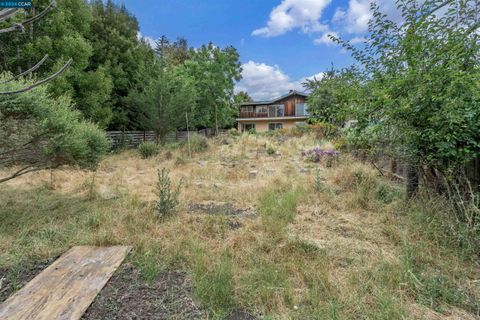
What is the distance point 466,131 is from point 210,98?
1537 cm

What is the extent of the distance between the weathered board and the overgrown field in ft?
0.53

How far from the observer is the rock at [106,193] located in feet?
13.8

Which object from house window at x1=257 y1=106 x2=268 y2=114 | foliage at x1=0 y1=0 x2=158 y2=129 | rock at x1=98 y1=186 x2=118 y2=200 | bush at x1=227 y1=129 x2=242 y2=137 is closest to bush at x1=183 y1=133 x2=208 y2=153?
foliage at x1=0 y1=0 x2=158 y2=129

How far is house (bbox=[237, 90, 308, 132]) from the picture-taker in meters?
23.4

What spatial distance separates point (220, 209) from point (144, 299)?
1982 millimetres

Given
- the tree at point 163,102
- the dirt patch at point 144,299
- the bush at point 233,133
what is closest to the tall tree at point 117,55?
the tree at point 163,102

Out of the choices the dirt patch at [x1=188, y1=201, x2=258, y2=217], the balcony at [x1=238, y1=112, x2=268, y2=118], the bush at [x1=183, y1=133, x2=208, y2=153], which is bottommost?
the dirt patch at [x1=188, y1=201, x2=258, y2=217]

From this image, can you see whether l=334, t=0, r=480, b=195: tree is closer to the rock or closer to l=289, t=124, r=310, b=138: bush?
the rock

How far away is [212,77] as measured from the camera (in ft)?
54.0

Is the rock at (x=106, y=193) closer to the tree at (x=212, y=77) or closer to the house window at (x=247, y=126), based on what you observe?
the tree at (x=212, y=77)

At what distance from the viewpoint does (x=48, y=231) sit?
2.80 m

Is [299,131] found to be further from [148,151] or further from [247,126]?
[247,126]

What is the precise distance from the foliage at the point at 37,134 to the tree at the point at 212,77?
12.7 meters

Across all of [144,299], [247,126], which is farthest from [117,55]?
[247,126]
